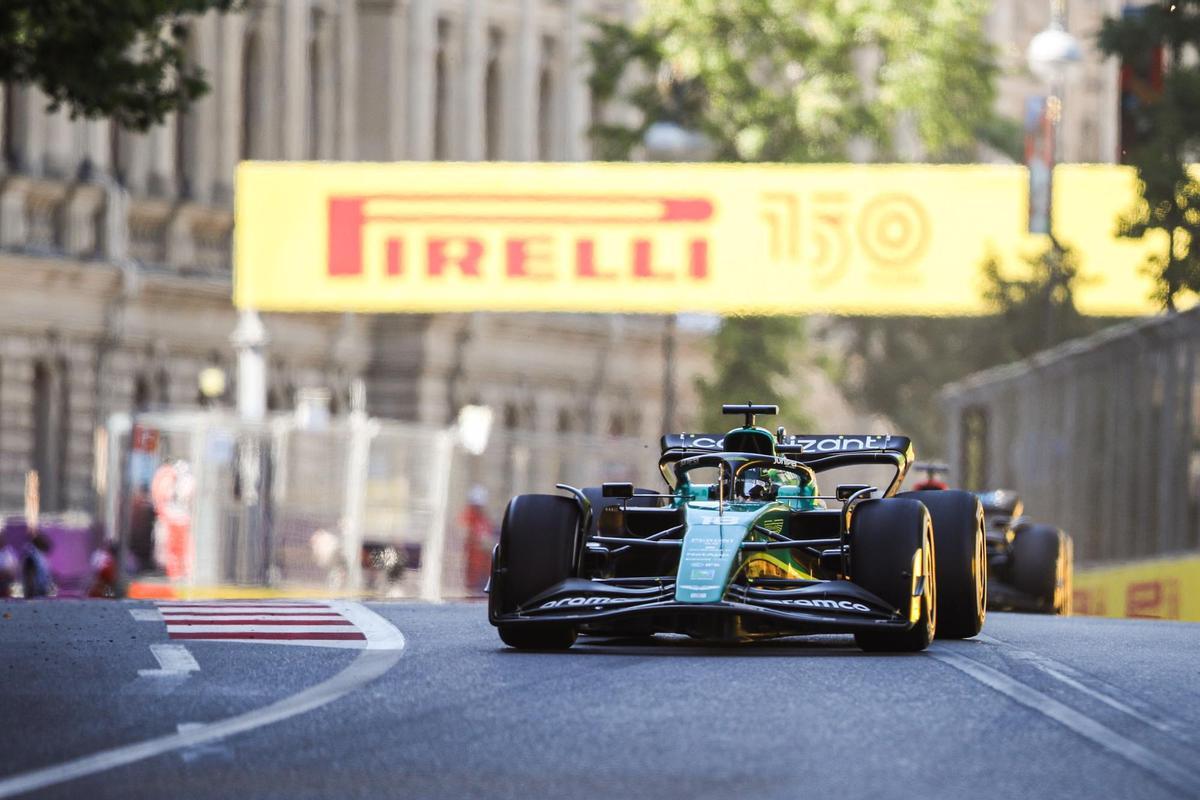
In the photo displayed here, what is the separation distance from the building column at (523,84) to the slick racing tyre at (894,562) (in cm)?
5126

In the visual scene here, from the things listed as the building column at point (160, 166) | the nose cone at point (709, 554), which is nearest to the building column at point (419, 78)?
the building column at point (160, 166)

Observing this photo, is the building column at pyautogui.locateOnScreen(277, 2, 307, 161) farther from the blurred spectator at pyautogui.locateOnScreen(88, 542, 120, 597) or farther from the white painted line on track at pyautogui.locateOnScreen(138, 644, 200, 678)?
the white painted line on track at pyautogui.locateOnScreen(138, 644, 200, 678)

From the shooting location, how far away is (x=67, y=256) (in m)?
48.7

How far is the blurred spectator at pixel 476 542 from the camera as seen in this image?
35875mm

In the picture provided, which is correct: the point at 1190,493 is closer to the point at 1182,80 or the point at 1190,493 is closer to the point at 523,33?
the point at 1182,80

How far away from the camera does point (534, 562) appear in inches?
565

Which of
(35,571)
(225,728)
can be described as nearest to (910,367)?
(35,571)

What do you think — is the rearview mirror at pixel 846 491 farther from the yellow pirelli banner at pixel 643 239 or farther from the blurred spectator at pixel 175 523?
the yellow pirelli banner at pixel 643 239

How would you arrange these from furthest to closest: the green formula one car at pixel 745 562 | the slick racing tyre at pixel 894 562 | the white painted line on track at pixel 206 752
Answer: the slick racing tyre at pixel 894 562, the green formula one car at pixel 745 562, the white painted line on track at pixel 206 752

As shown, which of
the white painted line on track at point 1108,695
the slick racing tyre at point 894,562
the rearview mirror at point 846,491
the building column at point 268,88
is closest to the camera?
the white painted line on track at point 1108,695

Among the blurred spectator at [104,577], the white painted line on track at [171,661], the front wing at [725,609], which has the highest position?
the front wing at [725,609]

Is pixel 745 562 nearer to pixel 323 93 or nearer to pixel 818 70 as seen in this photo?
pixel 818 70

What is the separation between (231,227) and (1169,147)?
28.4 metres

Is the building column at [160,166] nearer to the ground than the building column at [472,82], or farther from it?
nearer to the ground
